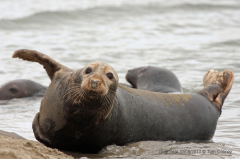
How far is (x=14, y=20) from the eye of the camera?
Result: 1625cm

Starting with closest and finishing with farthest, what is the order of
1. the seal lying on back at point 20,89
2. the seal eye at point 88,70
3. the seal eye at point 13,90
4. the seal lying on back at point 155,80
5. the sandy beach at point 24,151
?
the sandy beach at point 24,151, the seal eye at point 88,70, the seal lying on back at point 155,80, the seal lying on back at point 20,89, the seal eye at point 13,90

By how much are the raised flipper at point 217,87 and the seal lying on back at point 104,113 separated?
0.77 ft

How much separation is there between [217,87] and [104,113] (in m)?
2.40

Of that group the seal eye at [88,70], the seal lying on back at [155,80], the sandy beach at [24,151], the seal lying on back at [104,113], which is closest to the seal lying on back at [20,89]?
the seal lying on back at [155,80]

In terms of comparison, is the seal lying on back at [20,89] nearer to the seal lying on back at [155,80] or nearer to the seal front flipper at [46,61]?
the seal lying on back at [155,80]

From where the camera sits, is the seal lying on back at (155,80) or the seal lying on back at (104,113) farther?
the seal lying on back at (155,80)

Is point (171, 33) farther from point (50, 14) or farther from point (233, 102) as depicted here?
point (233, 102)

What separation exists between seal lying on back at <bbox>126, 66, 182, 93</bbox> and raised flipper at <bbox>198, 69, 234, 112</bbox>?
4.61ft

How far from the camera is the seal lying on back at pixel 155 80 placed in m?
7.88

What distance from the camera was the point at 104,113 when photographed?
4.41 meters

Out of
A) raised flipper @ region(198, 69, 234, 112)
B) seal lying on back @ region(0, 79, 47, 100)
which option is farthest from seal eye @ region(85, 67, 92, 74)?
seal lying on back @ region(0, 79, 47, 100)

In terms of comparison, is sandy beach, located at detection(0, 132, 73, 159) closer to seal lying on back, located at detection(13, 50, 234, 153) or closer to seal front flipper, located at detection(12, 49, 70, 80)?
seal lying on back, located at detection(13, 50, 234, 153)

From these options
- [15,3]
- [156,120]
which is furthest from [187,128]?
[15,3]

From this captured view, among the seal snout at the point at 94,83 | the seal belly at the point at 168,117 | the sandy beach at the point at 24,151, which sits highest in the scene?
the seal snout at the point at 94,83
